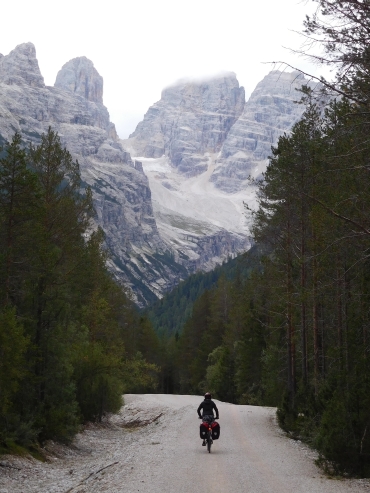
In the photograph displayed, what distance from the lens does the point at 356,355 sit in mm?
16031

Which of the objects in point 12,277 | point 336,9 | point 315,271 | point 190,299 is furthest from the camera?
point 190,299

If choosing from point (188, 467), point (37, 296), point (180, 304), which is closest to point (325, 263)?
point (188, 467)

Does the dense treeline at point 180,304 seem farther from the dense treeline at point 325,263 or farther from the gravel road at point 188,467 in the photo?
the gravel road at point 188,467

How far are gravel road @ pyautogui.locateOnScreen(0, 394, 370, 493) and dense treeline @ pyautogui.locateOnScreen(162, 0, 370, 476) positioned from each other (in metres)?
1.22

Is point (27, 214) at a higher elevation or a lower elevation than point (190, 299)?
higher

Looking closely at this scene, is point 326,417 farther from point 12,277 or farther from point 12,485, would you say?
point 12,277

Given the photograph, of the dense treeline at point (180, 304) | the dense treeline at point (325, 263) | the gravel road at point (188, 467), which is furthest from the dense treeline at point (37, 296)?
the dense treeline at point (180, 304)

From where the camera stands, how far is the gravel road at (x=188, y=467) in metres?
12.3

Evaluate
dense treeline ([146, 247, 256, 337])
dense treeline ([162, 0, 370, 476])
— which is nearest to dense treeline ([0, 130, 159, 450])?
dense treeline ([162, 0, 370, 476])

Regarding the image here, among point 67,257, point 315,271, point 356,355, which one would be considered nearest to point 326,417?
point 356,355

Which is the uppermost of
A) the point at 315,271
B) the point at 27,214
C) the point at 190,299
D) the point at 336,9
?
the point at 336,9

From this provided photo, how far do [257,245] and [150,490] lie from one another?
54.9 feet

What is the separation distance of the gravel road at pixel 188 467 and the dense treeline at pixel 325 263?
4.01 feet

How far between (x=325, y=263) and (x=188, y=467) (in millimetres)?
8626
